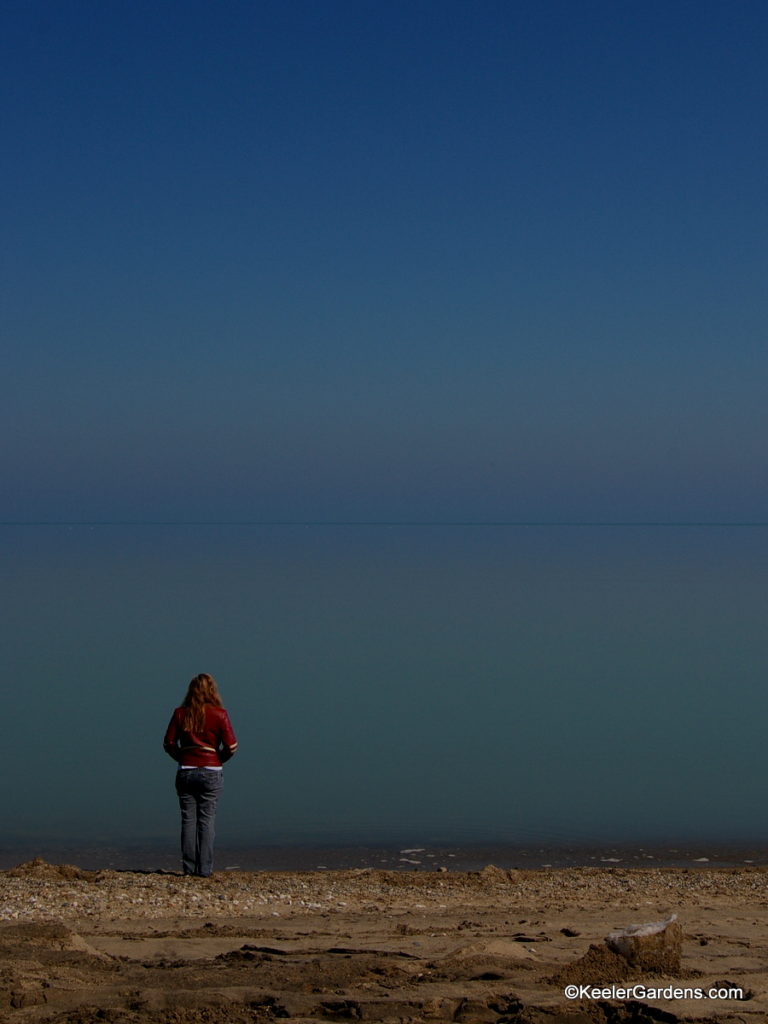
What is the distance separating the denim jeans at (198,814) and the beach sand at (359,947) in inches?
9.0

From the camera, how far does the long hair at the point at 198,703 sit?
1012cm

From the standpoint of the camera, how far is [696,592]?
153 feet

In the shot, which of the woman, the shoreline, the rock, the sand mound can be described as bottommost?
the shoreline

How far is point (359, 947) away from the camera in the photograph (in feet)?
22.9

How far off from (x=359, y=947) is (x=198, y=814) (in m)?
3.64

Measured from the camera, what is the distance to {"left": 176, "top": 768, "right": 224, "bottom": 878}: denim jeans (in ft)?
33.4

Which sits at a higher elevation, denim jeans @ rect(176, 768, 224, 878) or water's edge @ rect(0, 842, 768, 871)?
denim jeans @ rect(176, 768, 224, 878)

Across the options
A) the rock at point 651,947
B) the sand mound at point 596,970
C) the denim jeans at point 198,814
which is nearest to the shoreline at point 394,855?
the denim jeans at point 198,814

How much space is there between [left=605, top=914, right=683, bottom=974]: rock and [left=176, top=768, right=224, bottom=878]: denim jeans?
476 centimetres

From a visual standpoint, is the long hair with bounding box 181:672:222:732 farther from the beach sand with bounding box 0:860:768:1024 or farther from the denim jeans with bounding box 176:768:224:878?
the beach sand with bounding box 0:860:768:1024

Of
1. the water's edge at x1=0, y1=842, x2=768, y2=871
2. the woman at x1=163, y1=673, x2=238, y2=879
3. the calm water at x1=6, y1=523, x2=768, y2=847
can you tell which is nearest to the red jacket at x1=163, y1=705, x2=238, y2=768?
the woman at x1=163, y1=673, x2=238, y2=879

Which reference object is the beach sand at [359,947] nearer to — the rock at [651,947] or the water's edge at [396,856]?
the rock at [651,947]

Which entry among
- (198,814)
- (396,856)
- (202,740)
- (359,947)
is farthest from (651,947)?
(396,856)

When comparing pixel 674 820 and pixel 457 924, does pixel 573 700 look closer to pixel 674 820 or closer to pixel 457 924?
pixel 674 820
